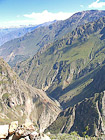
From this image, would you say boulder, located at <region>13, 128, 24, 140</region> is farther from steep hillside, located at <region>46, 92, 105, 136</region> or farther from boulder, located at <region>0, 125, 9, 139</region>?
steep hillside, located at <region>46, 92, 105, 136</region>

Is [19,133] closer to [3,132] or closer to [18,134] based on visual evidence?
[18,134]

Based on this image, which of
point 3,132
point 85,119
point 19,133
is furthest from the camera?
point 85,119

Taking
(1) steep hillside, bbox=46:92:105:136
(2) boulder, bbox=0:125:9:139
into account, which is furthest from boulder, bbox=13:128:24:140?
(1) steep hillside, bbox=46:92:105:136

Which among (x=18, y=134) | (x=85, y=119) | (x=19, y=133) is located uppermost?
(x=19, y=133)

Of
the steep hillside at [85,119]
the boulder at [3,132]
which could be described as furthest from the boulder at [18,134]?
the steep hillside at [85,119]

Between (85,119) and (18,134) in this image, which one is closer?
(18,134)

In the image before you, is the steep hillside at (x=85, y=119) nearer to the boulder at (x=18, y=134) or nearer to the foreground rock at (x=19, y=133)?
the foreground rock at (x=19, y=133)

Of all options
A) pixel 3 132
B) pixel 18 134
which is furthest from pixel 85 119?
pixel 18 134

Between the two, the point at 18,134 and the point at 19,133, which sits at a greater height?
the point at 19,133
